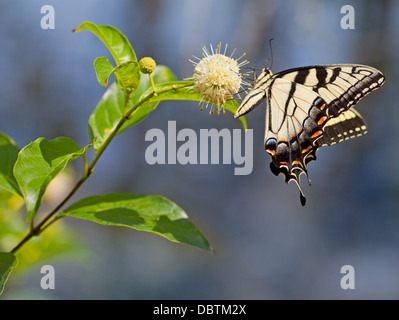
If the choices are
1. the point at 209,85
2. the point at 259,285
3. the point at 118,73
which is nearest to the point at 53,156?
the point at 118,73

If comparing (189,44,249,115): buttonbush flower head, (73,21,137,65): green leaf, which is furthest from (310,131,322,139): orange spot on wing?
(73,21,137,65): green leaf

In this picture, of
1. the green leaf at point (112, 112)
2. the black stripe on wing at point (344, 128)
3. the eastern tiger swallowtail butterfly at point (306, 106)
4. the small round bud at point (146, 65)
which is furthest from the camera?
the black stripe on wing at point (344, 128)

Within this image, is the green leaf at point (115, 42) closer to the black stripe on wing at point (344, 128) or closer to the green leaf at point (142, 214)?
the green leaf at point (142, 214)

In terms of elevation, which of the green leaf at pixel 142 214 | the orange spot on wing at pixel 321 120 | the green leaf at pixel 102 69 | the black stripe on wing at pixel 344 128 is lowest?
the green leaf at pixel 142 214

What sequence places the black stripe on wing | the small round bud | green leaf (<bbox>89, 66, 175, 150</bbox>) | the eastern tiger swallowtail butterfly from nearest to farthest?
1. the small round bud
2. green leaf (<bbox>89, 66, 175, 150</bbox>)
3. the eastern tiger swallowtail butterfly
4. the black stripe on wing

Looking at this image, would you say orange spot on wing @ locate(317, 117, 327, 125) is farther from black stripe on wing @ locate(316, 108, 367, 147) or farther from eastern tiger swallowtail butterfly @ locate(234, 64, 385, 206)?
black stripe on wing @ locate(316, 108, 367, 147)

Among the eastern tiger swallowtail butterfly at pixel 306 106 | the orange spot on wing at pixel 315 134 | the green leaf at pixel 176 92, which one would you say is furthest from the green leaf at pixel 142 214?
the orange spot on wing at pixel 315 134

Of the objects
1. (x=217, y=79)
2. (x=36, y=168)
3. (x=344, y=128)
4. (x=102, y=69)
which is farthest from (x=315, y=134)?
(x=36, y=168)
